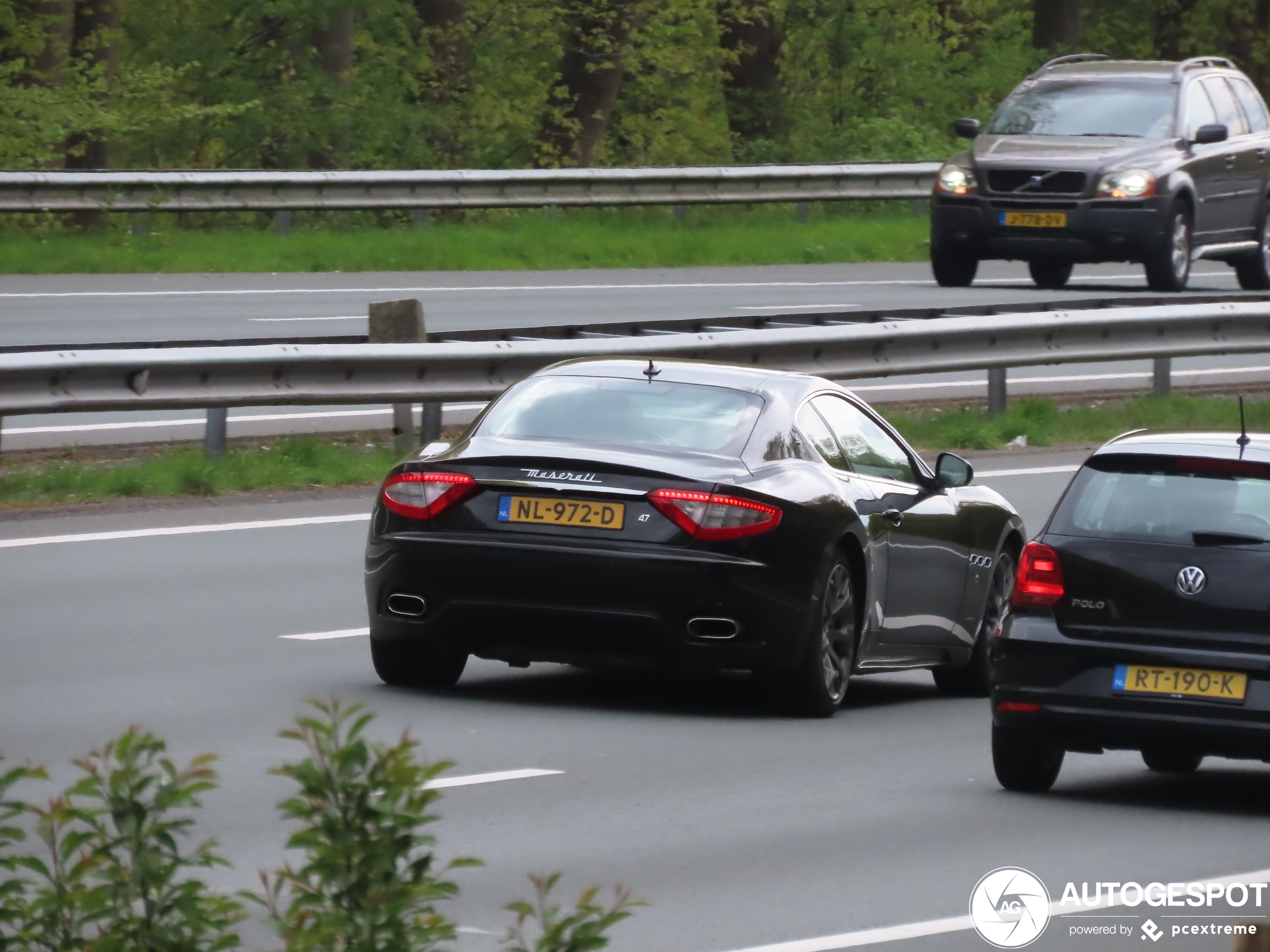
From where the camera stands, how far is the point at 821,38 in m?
42.2

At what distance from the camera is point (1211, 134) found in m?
25.3

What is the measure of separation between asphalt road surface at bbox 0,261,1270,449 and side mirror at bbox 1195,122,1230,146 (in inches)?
63.6

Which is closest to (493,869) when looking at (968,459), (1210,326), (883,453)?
(883,453)

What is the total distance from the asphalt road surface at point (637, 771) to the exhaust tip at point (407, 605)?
325 millimetres

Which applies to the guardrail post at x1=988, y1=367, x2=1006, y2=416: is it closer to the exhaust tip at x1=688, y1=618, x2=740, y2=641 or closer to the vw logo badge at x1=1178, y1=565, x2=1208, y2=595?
the exhaust tip at x1=688, y1=618, x2=740, y2=641

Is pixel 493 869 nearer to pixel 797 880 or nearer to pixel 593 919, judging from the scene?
pixel 797 880

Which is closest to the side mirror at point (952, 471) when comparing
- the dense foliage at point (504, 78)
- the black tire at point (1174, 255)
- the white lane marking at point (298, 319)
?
the white lane marking at point (298, 319)

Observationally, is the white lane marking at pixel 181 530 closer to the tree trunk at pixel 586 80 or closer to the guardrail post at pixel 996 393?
the guardrail post at pixel 996 393

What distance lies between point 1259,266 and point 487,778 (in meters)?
20.1

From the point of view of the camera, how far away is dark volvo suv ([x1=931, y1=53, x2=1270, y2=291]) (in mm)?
24906

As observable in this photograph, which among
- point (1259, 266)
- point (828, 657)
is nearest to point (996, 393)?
point (1259, 266)

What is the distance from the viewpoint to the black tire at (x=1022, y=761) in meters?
9.05

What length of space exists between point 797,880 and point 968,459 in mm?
11406

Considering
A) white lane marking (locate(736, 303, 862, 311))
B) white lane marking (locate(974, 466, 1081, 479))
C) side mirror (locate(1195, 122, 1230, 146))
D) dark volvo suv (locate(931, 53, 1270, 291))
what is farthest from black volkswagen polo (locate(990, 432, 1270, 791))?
side mirror (locate(1195, 122, 1230, 146))
